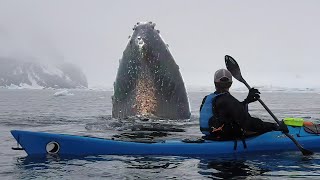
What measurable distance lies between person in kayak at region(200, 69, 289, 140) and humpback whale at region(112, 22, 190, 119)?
123 inches

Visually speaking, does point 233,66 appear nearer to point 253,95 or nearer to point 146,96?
point 253,95

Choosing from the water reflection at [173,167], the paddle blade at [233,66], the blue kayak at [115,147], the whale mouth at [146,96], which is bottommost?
the water reflection at [173,167]

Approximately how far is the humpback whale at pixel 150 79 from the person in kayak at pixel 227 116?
312 cm

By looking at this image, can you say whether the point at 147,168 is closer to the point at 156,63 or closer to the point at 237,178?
the point at 237,178

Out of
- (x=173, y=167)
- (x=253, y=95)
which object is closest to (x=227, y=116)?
(x=253, y=95)

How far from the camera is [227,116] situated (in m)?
7.43

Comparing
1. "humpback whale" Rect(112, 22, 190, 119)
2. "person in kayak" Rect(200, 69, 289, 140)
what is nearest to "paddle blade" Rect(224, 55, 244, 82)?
"person in kayak" Rect(200, 69, 289, 140)

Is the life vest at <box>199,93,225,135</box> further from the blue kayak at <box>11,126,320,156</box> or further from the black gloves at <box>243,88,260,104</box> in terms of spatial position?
the black gloves at <box>243,88,260,104</box>

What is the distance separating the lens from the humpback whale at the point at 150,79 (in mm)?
10844

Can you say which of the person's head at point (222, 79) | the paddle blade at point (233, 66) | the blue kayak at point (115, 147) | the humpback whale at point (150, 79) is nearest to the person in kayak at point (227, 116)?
the person's head at point (222, 79)

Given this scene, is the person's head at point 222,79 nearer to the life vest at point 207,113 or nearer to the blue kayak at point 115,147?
the life vest at point 207,113

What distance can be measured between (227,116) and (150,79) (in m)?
3.75

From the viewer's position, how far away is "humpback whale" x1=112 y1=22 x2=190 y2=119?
1084 cm

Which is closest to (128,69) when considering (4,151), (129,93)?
(129,93)
